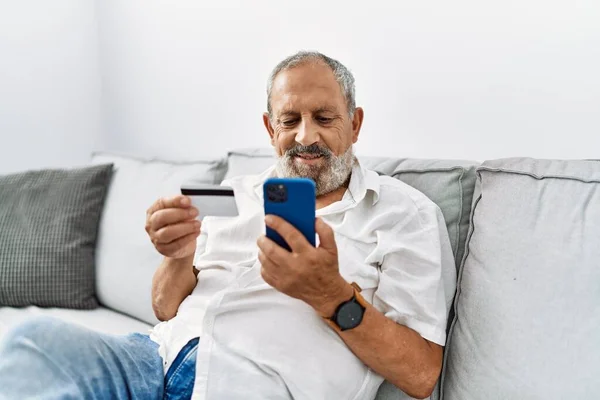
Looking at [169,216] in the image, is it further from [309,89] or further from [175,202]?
[309,89]

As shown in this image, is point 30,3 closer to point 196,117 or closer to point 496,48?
point 196,117

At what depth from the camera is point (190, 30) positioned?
2152 millimetres

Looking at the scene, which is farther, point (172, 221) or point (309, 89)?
point (309, 89)

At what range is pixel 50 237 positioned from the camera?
1.73 m

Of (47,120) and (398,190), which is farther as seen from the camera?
(47,120)

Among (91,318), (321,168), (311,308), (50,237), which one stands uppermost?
(321,168)

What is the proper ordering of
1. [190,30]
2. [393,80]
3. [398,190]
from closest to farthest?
[398,190], [393,80], [190,30]

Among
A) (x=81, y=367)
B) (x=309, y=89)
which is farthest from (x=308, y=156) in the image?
(x=81, y=367)

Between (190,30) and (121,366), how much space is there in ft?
5.00

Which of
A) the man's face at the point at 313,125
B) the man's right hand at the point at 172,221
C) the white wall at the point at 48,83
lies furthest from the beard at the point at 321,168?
the white wall at the point at 48,83

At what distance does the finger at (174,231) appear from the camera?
3.25 feet

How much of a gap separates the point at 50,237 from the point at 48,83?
1.02m

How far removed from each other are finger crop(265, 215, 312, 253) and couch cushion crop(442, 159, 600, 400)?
427 mm

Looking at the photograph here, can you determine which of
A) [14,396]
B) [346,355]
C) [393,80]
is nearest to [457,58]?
[393,80]
